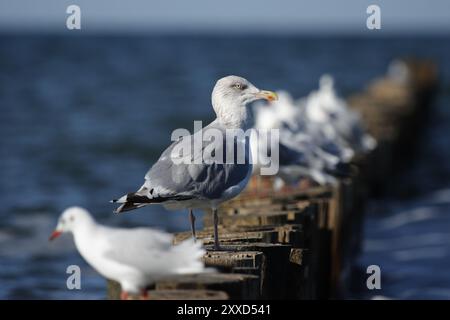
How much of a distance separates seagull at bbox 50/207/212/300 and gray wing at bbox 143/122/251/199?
2.38 feet

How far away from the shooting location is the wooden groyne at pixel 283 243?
4.68 metres

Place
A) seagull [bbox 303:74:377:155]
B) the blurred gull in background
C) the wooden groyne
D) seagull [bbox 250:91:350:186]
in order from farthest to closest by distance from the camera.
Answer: seagull [bbox 303:74:377:155], the blurred gull in background, seagull [bbox 250:91:350:186], the wooden groyne

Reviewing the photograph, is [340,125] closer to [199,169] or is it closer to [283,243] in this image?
[283,243]

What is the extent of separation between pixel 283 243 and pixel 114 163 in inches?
459

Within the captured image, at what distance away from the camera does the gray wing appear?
540 centimetres

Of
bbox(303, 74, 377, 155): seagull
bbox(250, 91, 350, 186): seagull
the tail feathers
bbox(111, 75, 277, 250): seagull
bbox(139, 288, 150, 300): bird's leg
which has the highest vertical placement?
bbox(303, 74, 377, 155): seagull

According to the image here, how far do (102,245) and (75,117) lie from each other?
68.1ft

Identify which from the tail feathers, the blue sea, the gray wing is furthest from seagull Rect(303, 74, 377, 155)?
the tail feathers

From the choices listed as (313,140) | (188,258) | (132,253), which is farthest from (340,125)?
(132,253)

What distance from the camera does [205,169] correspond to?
18.4ft

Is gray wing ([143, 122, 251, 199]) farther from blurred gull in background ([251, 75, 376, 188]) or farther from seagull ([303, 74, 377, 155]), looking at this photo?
seagull ([303, 74, 377, 155])

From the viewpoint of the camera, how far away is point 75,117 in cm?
2502
